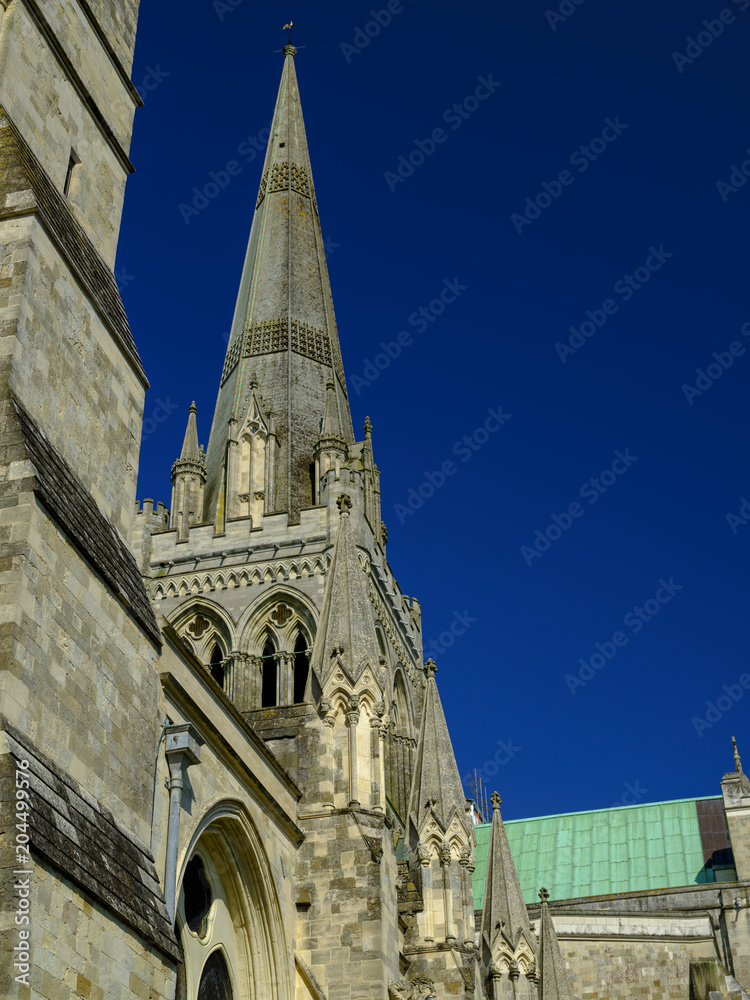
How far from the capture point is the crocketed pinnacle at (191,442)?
35.9 metres

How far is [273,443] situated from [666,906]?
19410mm

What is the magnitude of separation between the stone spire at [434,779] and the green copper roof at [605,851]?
18662 mm

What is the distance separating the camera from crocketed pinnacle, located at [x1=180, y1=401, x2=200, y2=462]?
1412 inches

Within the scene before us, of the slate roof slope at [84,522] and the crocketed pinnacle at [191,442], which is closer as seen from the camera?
the slate roof slope at [84,522]

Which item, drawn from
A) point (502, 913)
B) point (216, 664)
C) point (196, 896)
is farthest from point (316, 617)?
point (196, 896)

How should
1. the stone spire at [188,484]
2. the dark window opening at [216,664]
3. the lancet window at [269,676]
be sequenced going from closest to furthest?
the lancet window at [269,676]
the dark window opening at [216,664]
the stone spire at [188,484]

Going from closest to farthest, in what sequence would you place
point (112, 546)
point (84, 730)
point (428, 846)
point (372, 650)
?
point (84, 730), point (112, 546), point (372, 650), point (428, 846)

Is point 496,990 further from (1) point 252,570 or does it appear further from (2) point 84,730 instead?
(2) point 84,730

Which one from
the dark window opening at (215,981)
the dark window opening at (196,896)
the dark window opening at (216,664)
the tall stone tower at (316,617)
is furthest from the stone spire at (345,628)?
the dark window opening at (216,664)

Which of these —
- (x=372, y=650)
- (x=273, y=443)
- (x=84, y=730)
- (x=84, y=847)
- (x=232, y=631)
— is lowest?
(x=84, y=847)

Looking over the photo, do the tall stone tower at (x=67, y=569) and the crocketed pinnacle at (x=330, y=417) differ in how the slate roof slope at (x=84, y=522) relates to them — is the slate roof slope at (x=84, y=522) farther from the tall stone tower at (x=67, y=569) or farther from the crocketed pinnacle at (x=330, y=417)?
the crocketed pinnacle at (x=330, y=417)

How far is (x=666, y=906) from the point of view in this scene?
40.1 meters

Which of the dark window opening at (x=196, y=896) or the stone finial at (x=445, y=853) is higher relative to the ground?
the stone finial at (x=445, y=853)

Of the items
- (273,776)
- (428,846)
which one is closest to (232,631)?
(428,846)
